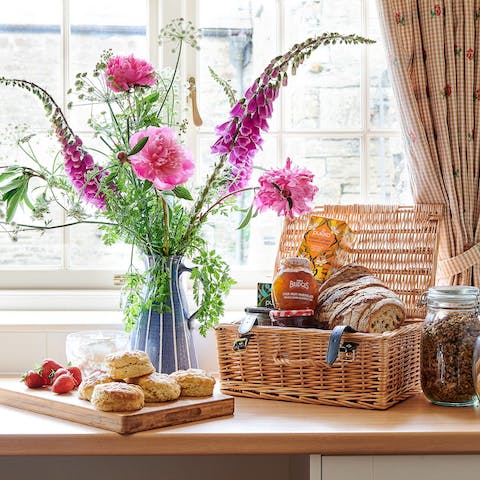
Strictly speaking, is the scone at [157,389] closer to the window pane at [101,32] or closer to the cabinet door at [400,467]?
the cabinet door at [400,467]

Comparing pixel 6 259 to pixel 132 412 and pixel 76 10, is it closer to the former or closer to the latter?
pixel 76 10

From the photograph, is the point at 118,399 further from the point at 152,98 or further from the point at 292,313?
the point at 152,98

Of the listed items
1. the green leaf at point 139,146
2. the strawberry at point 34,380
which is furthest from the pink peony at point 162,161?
the strawberry at point 34,380

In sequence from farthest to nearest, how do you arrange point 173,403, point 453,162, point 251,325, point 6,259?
1. point 6,259
2. point 453,162
3. point 251,325
4. point 173,403

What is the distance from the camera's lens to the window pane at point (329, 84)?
2395mm

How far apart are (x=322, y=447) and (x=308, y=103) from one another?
1232 millimetres

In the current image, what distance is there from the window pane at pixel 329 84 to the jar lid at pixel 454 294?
2.81 ft

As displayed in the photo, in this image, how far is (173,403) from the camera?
1545 millimetres

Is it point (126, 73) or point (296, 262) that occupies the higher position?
point (126, 73)

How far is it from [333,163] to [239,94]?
35 cm

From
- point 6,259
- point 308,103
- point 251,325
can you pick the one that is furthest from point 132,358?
point 308,103

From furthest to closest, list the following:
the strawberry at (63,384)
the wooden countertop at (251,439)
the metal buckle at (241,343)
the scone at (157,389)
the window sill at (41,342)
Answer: the window sill at (41,342)
the metal buckle at (241,343)
the strawberry at (63,384)
the scone at (157,389)
the wooden countertop at (251,439)

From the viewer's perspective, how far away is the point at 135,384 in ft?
5.13

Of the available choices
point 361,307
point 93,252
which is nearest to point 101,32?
point 93,252
